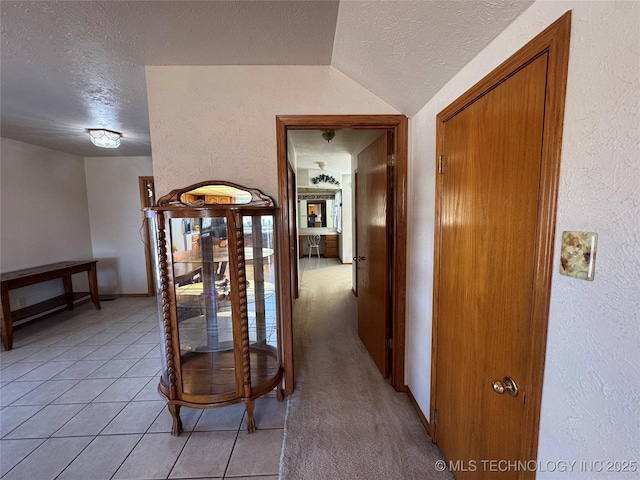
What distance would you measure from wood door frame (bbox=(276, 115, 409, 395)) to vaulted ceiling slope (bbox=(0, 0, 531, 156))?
0.64ft

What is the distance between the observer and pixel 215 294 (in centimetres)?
176

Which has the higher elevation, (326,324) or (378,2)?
(378,2)

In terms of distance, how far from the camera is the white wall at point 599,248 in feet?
1.91

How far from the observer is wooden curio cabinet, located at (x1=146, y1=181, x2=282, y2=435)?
5.00ft

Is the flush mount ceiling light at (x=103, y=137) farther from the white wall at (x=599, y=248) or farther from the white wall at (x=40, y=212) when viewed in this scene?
the white wall at (x=599, y=248)

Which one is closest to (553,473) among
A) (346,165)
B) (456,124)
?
(456,124)

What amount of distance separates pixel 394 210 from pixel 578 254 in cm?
126

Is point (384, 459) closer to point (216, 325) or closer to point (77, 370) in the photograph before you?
point (216, 325)

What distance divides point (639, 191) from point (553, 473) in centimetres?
86

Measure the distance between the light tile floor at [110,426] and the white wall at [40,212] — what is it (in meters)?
1.26

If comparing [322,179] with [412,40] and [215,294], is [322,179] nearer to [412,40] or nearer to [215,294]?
Answer: [215,294]

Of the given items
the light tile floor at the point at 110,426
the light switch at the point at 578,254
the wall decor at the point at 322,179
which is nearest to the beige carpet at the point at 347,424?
the light tile floor at the point at 110,426

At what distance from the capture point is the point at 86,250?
4.25 metres

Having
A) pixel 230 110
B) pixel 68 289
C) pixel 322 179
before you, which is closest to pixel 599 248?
pixel 230 110
